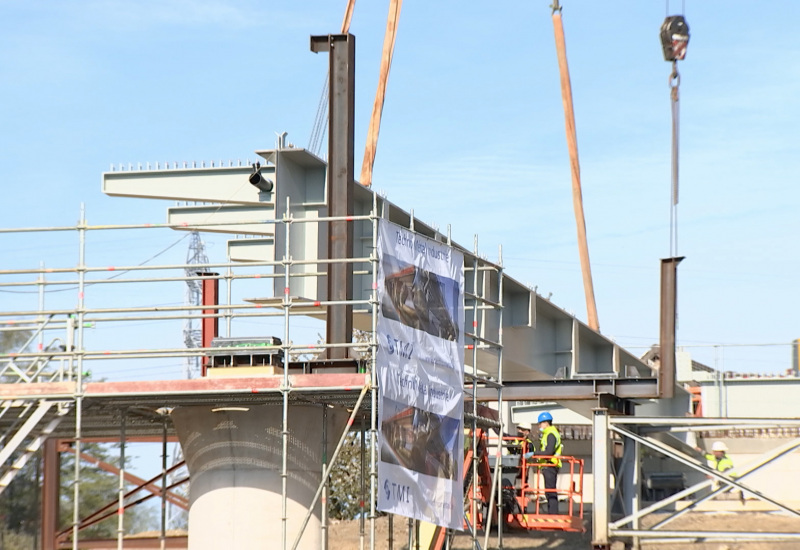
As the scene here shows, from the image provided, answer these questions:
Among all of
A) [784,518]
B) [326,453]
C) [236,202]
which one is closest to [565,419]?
[784,518]

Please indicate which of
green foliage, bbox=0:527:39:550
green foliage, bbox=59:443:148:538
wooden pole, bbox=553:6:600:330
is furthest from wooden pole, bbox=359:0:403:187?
green foliage, bbox=59:443:148:538

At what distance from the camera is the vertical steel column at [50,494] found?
25.8 metres

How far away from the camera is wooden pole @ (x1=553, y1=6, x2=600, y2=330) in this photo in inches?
1363

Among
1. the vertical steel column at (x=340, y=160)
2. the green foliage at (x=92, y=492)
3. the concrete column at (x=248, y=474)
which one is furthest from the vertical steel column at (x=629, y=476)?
the green foliage at (x=92, y=492)

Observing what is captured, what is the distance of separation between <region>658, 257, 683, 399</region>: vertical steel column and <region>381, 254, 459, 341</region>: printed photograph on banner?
3603 millimetres

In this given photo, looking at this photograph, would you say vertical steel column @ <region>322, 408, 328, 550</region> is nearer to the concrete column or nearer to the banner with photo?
the concrete column

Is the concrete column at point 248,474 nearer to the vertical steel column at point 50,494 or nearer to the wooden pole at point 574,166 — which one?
the vertical steel column at point 50,494

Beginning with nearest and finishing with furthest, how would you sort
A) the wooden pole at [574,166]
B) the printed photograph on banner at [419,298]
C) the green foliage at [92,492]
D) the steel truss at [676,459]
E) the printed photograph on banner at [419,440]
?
the steel truss at [676,459] → the printed photograph on banner at [419,440] → the printed photograph on banner at [419,298] → the wooden pole at [574,166] → the green foliage at [92,492]

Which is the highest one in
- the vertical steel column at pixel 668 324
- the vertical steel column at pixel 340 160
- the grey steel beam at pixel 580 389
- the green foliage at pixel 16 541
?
the vertical steel column at pixel 340 160

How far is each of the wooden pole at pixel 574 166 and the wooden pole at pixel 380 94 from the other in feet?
17.9

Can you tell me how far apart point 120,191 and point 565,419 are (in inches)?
832

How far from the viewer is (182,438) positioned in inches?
765

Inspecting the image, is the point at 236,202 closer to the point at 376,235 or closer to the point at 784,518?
the point at 376,235

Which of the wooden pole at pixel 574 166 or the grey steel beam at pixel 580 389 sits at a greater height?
the wooden pole at pixel 574 166
